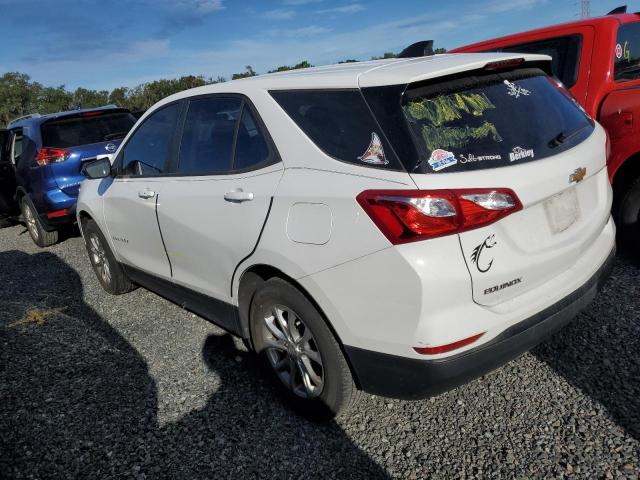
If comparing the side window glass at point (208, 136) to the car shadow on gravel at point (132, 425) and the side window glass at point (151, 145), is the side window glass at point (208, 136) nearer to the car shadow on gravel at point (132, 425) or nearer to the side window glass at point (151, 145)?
the side window glass at point (151, 145)

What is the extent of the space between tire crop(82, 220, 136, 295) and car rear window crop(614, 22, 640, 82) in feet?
14.3

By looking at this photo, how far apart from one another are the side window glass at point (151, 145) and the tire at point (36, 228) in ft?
11.1

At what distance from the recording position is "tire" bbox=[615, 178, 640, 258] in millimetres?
3850

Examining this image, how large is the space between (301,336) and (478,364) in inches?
35.7

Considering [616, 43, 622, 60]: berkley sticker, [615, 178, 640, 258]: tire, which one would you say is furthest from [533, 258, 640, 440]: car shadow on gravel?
[616, 43, 622, 60]: berkley sticker

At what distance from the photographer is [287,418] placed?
2.79 metres

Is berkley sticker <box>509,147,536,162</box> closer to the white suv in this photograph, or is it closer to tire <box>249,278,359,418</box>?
the white suv

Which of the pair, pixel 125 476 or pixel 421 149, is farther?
pixel 125 476

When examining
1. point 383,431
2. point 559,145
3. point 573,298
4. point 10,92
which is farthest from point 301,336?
point 10,92

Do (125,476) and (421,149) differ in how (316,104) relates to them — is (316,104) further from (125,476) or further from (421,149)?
(125,476)

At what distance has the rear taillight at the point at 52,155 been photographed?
20.4ft

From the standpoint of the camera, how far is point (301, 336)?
2.63 m

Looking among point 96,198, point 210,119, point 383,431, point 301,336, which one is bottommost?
point 383,431

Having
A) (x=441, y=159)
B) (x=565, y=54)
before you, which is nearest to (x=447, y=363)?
(x=441, y=159)
